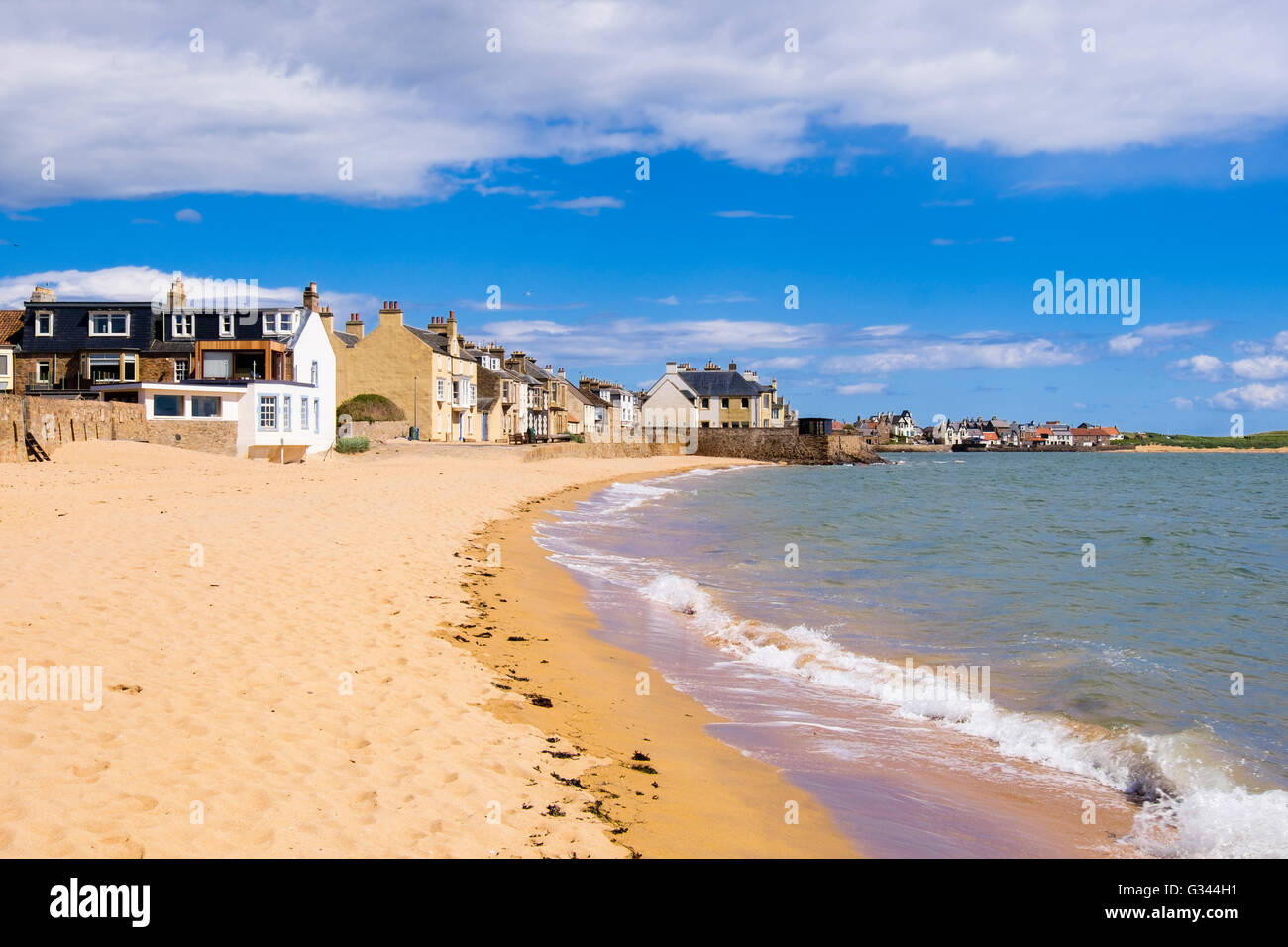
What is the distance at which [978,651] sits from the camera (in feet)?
35.0

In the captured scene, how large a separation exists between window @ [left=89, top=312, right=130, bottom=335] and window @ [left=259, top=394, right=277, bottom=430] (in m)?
10.8

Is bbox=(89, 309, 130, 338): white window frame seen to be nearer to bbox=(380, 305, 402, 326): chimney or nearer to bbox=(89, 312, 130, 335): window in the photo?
bbox=(89, 312, 130, 335): window

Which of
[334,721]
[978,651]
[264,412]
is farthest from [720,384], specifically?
[334,721]

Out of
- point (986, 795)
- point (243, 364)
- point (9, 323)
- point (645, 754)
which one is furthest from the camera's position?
point (9, 323)

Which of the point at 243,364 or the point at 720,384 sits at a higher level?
the point at 720,384

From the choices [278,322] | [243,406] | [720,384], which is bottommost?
[243,406]

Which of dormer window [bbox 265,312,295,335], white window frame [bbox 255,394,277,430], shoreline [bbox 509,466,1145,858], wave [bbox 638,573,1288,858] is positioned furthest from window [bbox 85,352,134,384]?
shoreline [bbox 509,466,1145,858]

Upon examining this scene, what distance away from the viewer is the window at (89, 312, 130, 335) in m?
42.7

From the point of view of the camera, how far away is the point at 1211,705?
8.70m

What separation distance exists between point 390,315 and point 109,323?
1482cm

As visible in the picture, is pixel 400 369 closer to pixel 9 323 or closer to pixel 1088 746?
pixel 9 323

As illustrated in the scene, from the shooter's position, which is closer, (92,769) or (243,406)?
(92,769)
